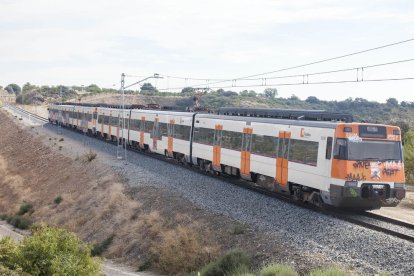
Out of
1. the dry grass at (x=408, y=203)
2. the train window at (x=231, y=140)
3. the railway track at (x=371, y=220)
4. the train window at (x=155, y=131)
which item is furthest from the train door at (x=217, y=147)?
the train window at (x=155, y=131)

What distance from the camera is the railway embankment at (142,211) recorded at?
1648cm

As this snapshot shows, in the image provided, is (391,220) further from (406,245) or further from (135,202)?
(135,202)

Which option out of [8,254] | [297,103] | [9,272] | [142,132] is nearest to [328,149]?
[8,254]

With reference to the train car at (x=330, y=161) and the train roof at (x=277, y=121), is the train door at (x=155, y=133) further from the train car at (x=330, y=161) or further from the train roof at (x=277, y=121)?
the train car at (x=330, y=161)

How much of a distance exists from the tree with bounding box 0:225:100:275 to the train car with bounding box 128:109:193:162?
53.4 ft

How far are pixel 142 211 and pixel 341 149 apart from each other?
9731 mm

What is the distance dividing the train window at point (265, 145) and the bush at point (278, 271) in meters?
8.57

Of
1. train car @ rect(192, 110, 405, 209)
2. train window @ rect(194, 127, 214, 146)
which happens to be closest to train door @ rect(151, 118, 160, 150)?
train window @ rect(194, 127, 214, 146)

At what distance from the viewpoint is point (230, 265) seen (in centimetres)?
1441

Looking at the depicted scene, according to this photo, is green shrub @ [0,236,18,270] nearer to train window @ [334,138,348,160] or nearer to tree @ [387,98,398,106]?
train window @ [334,138,348,160]

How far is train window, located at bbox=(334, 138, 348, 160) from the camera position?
56.7 feet

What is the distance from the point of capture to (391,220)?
17.5m

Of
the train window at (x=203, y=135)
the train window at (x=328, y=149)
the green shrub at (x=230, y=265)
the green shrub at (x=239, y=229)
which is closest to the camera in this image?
the green shrub at (x=230, y=265)

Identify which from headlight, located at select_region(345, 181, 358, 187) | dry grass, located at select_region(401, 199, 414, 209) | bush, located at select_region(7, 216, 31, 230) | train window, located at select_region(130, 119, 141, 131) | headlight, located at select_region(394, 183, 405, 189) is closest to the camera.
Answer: headlight, located at select_region(345, 181, 358, 187)
